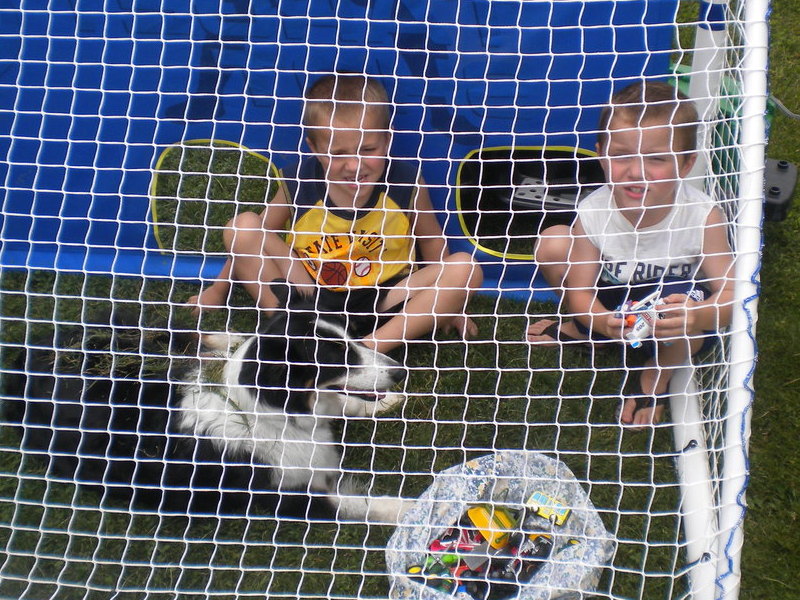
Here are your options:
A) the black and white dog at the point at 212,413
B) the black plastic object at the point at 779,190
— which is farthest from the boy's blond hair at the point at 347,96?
the black plastic object at the point at 779,190

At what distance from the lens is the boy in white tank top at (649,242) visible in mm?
2047

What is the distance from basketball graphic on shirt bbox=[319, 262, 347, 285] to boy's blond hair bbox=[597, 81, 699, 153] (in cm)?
98

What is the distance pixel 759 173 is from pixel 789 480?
1.05 meters

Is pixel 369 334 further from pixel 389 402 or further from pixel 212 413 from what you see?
pixel 212 413

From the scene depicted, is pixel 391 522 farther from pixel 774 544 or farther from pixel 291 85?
pixel 291 85

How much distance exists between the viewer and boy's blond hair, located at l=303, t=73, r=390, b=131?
7.84 ft

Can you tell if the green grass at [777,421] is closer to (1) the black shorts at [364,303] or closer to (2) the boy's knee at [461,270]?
(2) the boy's knee at [461,270]

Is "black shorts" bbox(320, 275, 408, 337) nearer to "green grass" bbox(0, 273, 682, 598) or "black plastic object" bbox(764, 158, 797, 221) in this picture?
"green grass" bbox(0, 273, 682, 598)

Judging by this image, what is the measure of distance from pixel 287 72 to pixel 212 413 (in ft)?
3.53

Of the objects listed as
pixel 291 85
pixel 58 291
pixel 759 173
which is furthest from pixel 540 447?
pixel 58 291

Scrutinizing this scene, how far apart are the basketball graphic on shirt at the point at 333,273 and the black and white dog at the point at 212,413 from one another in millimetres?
377

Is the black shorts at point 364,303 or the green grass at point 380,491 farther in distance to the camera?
the black shorts at point 364,303

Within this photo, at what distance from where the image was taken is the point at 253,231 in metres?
2.56

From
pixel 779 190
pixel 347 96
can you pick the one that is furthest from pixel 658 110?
pixel 347 96
